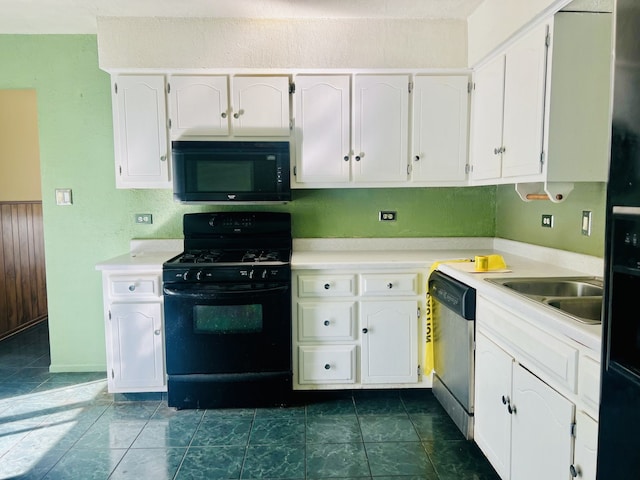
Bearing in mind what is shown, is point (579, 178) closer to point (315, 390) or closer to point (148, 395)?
point (315, 390)

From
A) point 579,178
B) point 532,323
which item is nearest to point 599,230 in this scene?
point 579,178

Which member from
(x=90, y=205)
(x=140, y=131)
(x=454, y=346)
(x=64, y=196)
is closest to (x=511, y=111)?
(x=454, y=346)

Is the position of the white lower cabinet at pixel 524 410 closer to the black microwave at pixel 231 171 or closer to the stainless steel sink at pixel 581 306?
the stainless steel sink at pixel 581 306

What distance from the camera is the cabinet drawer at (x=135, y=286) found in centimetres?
264

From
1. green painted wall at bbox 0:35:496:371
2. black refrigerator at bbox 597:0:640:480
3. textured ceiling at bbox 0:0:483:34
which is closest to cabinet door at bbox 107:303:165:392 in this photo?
green painted wall at bbox 0:35:496:371

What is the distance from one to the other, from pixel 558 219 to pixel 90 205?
307cm

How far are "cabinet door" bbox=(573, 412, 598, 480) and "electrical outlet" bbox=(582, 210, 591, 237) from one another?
3.73 ft

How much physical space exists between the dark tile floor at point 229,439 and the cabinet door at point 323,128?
146 centimetres

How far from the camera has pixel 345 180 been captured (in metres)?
2.85

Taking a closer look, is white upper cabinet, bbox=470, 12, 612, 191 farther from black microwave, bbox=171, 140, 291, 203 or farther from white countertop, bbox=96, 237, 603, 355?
black microwave, bbox=171, 140, 291, 203

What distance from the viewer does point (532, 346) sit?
5.16 ft

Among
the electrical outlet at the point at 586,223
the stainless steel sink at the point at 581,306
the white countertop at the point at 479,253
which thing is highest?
the electrical outlet at the point at 586,223

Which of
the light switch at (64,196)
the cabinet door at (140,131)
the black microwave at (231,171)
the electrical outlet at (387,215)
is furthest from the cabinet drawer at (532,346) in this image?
the light switch at (64,196)

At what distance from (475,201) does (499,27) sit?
4.03ft
